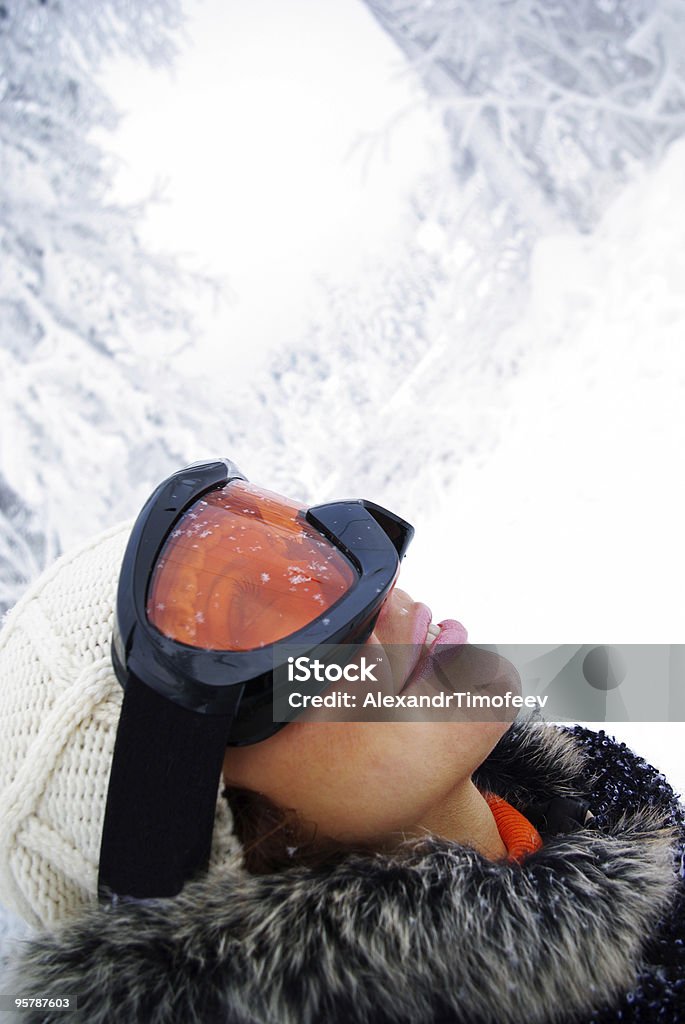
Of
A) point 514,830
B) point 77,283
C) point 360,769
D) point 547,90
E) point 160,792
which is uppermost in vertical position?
point 77,283

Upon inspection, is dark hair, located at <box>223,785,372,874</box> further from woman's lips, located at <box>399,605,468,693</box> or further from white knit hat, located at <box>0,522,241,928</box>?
woman's lips, located at <box>399,605,468,693</box>

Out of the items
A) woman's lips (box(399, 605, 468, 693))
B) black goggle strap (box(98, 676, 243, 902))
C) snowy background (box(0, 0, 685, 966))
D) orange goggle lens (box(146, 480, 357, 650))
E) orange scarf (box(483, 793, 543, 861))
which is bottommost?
orange scarf (box(483, 793, 543, 861))

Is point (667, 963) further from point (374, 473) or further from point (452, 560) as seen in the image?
point (374, 473)

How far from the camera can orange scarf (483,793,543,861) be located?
3.46ft

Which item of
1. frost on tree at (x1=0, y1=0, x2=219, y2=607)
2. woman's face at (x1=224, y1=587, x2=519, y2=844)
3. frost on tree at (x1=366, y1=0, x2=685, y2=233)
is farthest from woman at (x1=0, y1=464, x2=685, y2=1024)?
frost on tree at (x1=366, y1=0, x2=685, y2=233)

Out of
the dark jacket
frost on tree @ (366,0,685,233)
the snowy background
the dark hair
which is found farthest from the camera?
frost on tree @ (366,0,685,233)

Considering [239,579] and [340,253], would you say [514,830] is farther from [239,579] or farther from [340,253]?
[340,253]

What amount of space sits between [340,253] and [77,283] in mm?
929

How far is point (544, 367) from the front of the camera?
2738 mm

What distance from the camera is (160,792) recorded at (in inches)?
31.7

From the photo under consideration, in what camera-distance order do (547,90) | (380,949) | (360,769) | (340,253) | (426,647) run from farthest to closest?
1. (547,90)
2. (340,253)
3. (426,647)
4. (360,769)
5. (380,949)

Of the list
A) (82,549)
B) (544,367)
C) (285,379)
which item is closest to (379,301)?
(285,379)

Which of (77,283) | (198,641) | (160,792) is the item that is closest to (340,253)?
(77,283)

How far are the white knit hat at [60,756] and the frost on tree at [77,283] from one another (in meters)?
1.69
